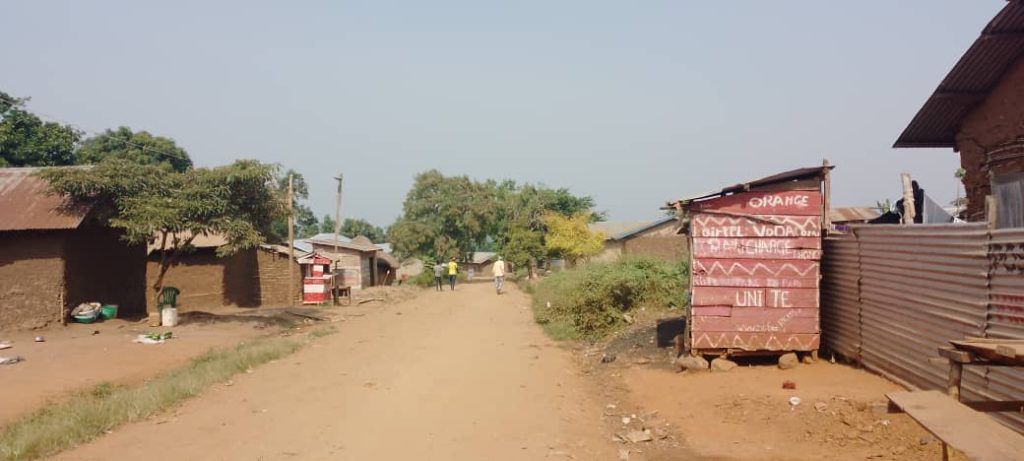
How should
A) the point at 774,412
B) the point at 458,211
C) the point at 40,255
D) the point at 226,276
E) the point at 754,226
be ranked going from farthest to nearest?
1. the point at 458,211
2. the point at 226,276
3. the point at 40,255
4. the point at 754,226
5. the point at 774,412

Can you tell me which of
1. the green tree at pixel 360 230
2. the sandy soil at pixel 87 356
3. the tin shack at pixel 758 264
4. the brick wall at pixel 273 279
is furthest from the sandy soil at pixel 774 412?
the green tree at pixel 360 230

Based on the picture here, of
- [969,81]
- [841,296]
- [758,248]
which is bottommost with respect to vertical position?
[841,296]

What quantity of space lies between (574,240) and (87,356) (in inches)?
1348

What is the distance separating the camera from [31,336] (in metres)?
15.7

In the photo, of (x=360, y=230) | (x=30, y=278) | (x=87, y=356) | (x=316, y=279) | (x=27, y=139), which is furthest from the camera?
(x=360, y=230)

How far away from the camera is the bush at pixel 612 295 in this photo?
50.7ft

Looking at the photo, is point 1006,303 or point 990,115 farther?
point 990,115

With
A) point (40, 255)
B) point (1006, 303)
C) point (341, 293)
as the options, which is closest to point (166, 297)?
point (40, 255)

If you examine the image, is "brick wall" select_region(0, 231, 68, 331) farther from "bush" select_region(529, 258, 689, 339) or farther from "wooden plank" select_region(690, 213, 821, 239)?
"wooden plank" select_region(690, 213, 821, 239)

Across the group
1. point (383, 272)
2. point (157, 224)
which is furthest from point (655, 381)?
point (383, 272)

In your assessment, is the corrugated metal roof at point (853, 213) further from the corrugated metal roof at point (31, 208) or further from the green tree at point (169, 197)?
the corrugated metal roof at point (31, 208)

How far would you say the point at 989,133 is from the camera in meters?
10.5

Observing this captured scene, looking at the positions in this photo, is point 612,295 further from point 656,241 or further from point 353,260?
point 353,260

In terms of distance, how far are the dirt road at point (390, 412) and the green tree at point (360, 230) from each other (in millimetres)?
83756
